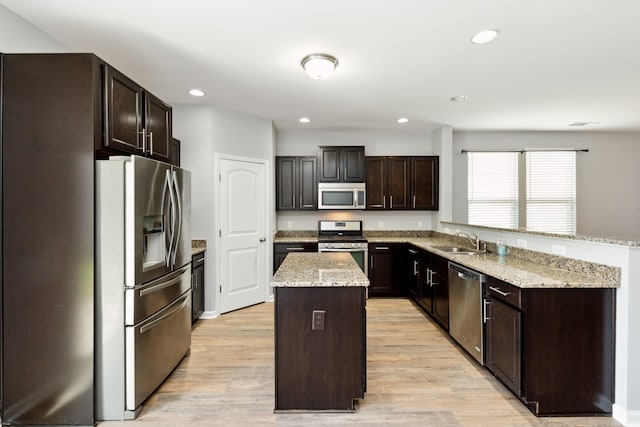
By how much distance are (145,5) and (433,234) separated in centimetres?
473

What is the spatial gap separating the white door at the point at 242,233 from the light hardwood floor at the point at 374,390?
2.66 ft

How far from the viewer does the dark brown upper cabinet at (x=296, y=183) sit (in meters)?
4.82

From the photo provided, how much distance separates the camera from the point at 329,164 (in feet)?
15.8

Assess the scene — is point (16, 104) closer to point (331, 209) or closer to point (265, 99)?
point (265, 99)

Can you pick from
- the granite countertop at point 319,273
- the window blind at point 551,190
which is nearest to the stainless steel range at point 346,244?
the granite countertop at point 319,273

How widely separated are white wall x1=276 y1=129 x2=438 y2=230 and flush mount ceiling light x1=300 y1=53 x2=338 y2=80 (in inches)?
98.8

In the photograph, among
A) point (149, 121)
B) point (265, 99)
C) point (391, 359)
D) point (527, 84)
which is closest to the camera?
point (149, 121)

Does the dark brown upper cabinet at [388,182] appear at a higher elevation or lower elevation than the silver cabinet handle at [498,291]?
higher

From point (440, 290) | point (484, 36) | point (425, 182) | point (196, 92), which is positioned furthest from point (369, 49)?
point (425, 182)

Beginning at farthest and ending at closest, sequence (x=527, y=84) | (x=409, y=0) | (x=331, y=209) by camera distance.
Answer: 1. (x=331, y=209)
2. (x=527, y=84)
3. (x=409, y=0)

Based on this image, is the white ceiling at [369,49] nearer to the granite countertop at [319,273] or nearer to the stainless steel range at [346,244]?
the granite countertop at [319,273]

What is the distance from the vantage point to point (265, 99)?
142 inches

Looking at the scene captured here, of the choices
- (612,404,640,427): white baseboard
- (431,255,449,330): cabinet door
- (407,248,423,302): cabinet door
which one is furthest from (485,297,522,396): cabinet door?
(407,248,423,302): cabinet door

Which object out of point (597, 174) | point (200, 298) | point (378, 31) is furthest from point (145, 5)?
point (597, 174)
